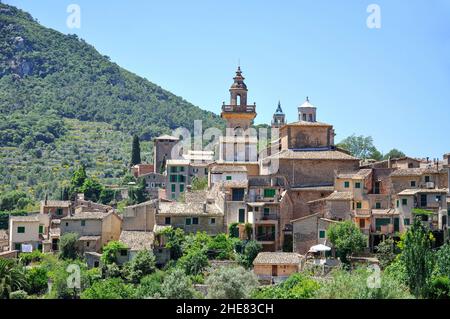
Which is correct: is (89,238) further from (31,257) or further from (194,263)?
(194,263)

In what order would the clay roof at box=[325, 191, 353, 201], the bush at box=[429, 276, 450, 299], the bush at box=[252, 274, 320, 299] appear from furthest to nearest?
the clay roof at box=[325, 191, 353, 201]
the bush at box=[429, 276, 450, 299]
the bush at box=[252, 274, 320, 299]

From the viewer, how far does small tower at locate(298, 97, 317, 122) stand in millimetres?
60344

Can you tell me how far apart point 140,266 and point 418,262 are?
47.5 feet

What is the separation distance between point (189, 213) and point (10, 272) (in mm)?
10856

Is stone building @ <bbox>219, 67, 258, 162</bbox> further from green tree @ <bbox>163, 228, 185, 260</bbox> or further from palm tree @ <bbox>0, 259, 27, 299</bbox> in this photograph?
palm tree @ <bbox>0, 259, 27, 299</bbox>

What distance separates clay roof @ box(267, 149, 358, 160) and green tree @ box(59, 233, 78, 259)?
13.2 m

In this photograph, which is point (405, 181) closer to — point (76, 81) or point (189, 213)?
point (189, 213)

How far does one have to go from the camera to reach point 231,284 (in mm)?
42344

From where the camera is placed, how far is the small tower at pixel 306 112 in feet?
198

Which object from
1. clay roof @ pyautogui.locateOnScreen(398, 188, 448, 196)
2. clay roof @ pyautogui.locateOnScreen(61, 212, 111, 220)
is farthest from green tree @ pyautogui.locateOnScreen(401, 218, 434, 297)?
clay roof @ pyautogui.locateOnScreen(61, 212, 111, 220)

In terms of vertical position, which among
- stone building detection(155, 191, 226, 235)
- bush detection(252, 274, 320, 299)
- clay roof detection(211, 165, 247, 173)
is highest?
clay roof detection(211, 165, 247, 173)

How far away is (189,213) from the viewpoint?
5347 centimetres

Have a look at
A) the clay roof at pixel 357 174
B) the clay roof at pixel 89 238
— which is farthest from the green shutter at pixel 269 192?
the clay roof at pixel 89 238
